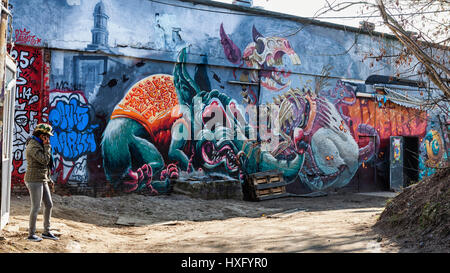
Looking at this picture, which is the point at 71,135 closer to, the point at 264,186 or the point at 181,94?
the point at 181,94

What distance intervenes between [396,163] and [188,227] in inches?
459

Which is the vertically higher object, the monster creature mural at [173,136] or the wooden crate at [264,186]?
the monster creature mural at [173,136]

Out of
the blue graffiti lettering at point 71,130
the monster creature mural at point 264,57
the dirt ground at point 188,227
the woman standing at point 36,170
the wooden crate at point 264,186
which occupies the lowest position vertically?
the dirt ground at point 188,227

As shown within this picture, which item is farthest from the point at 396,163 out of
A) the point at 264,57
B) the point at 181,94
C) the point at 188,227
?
the point at 188,227

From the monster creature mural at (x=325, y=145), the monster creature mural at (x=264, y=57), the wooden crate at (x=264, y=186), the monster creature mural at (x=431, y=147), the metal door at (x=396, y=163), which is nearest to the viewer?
the wooden crate at (x=264, y=186)

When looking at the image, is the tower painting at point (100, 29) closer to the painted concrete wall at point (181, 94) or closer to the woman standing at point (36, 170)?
the painted concrete wall at point (181, 94)

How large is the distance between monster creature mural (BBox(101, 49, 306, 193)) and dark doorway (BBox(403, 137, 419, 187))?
7.19 metres

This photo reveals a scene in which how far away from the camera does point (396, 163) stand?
18.0m

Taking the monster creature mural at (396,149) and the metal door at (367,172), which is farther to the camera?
the monster creature mural at (396,149)

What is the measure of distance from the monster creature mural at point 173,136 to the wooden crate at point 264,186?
53cm

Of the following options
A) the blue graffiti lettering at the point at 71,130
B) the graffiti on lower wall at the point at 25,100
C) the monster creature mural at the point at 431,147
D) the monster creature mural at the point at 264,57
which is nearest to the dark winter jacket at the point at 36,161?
the graffiti on lower wall at the point at 25,100

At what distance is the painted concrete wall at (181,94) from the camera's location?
453 inches

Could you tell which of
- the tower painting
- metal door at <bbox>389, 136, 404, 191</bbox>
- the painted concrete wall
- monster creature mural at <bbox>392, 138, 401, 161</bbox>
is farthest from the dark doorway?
the tower painting

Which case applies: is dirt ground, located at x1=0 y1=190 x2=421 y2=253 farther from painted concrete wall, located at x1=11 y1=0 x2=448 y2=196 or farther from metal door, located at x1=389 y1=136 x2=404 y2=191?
metal door, located at x1=389 y1=136 x2=404 y2=191
